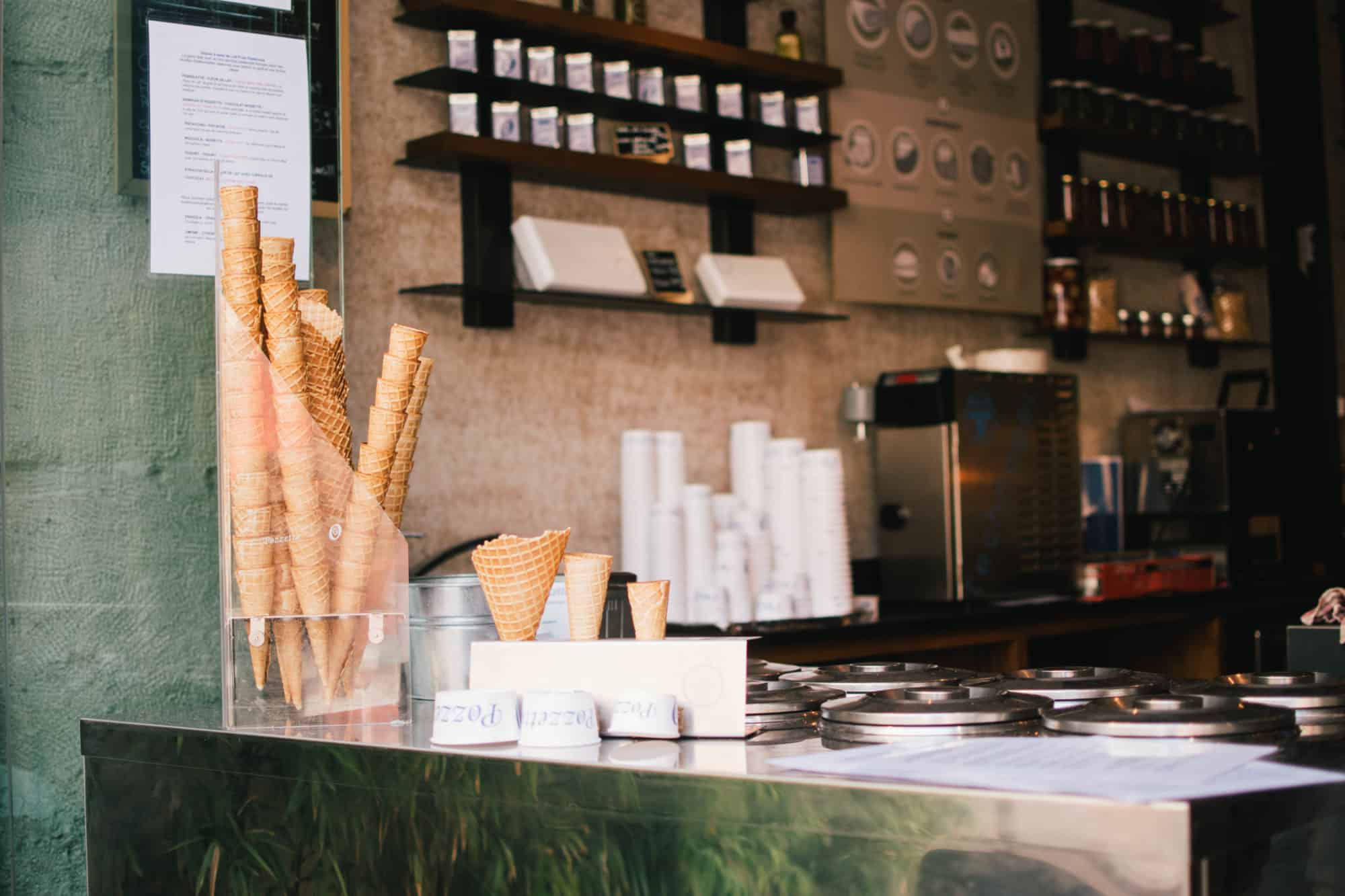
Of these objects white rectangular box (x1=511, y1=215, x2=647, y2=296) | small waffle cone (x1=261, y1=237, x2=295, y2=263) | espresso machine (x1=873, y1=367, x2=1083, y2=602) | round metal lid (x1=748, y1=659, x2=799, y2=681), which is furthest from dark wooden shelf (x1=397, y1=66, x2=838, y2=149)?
round metal lid (x1=748, y1=659, x2=799, y2=681)

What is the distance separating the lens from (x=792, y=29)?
4449 millimetres

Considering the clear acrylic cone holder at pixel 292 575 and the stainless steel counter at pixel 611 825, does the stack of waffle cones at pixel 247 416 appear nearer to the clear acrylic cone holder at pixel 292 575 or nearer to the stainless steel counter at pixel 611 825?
the clear acrylic cone holder at pixel 292 575

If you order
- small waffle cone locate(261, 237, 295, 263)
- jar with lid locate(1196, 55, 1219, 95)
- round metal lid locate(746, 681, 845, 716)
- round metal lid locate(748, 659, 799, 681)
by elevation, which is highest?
jar with lid locate(1196, 55, 1219, 95)

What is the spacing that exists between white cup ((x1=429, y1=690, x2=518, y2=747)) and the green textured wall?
79cm

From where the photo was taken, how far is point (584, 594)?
1624 mm

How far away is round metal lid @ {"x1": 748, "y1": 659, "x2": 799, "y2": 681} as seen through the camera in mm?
1853

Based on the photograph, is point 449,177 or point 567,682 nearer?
point 567,682

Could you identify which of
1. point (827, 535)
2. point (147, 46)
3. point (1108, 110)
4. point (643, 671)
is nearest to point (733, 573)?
point (827, 535)

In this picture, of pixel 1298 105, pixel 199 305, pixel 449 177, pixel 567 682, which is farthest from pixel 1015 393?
pixel 567 682

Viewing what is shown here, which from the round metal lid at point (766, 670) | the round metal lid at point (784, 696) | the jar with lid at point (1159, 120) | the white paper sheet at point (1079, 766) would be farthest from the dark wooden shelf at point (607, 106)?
the white paper sheet at point (1079, 766)

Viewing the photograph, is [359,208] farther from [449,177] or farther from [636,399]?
[636,399]

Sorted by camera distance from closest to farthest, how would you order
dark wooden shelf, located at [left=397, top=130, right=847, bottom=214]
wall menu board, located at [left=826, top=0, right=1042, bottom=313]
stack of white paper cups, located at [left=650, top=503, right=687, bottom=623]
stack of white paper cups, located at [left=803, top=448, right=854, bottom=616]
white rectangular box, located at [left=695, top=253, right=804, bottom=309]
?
dark wooden shelf, located at [left=397, top=130, right=847, bottom=214] → stack of white paper cups, located at [left=650, top=503, right=687, bottom=623] → stack of white paper cups, located at [left=803, top=448, right=854, bottom=616] → white rectangular box, located at [left=695, top=253, right=804, bottom=309] → wall menu board, located at [left=826, top=0, right=1042, bottom=313]

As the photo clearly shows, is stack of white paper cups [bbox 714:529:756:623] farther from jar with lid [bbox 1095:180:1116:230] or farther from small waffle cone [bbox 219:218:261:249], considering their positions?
jar with lid [bbox 1095:180:1116:230]

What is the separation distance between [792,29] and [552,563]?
3190 millimetres
